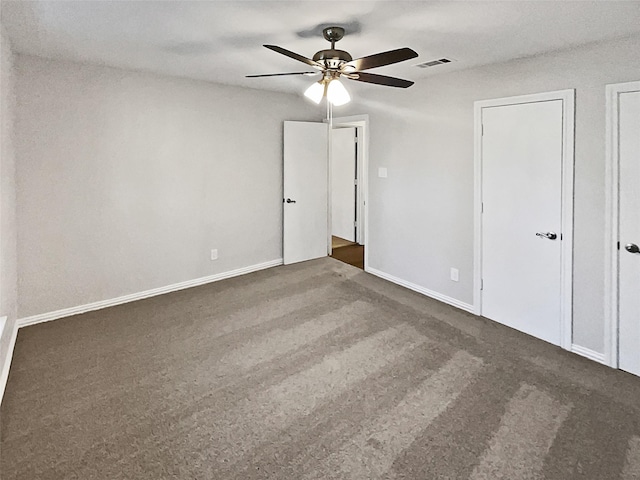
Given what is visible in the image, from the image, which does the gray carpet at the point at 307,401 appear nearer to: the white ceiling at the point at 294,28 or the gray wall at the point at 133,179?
the gray wall at the point at 133,179

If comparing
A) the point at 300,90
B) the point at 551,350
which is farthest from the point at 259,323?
the point at 300,90

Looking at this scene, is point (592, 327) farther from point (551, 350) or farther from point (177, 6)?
point (177, 6)

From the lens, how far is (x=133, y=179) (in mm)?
4348

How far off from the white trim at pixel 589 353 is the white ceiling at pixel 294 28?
226 cm

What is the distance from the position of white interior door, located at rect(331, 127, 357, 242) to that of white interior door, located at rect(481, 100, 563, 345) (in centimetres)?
357

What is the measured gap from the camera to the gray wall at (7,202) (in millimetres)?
2881

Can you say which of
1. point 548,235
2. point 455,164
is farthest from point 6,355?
point 548,235

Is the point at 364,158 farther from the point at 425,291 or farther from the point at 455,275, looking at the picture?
the point at 455,275

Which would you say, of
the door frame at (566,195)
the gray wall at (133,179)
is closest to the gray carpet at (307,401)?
the door frame at (566,195)

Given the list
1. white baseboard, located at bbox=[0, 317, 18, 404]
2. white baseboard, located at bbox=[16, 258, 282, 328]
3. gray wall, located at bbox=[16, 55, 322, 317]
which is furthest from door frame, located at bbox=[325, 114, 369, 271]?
white baseboard, located at bbox=[0, 317, 18, 404]

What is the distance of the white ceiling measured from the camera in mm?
2389

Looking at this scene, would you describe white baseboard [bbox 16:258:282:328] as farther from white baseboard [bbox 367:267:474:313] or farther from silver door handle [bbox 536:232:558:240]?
silver door handle [bbox 536:232:558:240]

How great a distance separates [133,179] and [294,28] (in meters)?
2.48

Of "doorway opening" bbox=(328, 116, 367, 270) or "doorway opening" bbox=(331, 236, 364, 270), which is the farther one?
"doorway opening" bbox=(328, 116, 367, 270)
